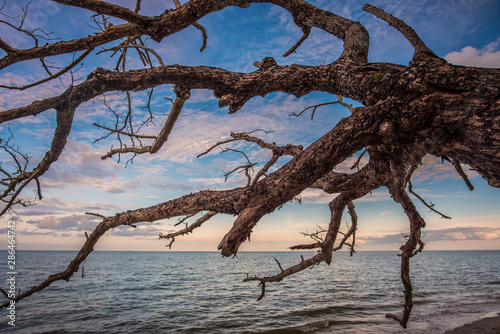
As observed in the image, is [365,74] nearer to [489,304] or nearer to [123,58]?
[123,58]

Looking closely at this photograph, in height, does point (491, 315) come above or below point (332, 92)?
below

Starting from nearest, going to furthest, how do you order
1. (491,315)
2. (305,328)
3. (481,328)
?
(481,328) < (305,328) < (491,315)

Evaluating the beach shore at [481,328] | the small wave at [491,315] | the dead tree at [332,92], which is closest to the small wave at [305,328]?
the beach shore at [481,328]

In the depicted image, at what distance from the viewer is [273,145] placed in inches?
176

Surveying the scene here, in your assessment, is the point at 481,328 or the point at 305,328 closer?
the point at 481,328

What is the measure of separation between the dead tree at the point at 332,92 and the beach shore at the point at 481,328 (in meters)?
6.84

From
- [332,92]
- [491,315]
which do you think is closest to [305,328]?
[491,315]

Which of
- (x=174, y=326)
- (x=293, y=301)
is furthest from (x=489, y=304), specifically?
(x=174, y=326)

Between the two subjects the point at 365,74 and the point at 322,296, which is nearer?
the point at 365,74

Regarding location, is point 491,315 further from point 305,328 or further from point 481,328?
point 305,328

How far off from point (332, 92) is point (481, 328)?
9278 mm

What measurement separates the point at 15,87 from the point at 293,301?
575 inches

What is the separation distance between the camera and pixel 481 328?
7.26m

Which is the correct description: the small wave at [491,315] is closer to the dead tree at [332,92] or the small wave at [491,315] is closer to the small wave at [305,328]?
the small wave at [305,328]
